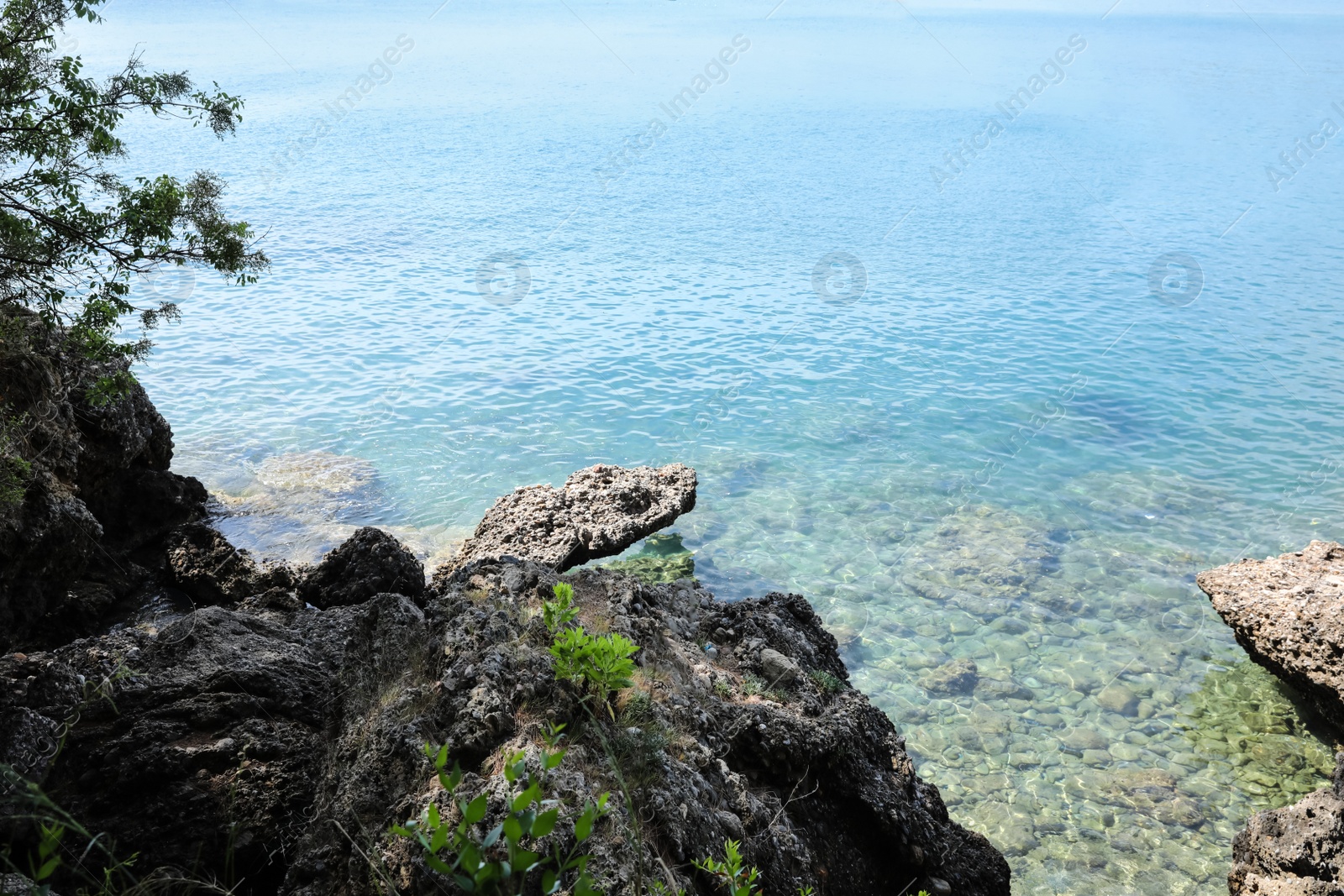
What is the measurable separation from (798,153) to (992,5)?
→ 131 metres

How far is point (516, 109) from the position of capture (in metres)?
50.0

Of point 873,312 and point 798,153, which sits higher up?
point 798,153

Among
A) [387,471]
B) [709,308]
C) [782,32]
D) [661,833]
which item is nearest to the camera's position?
[661,833]

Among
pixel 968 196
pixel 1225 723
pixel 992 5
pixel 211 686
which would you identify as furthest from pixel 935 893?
pixel 992 5

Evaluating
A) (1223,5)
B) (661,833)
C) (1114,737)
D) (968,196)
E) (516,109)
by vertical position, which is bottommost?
(1114,737)

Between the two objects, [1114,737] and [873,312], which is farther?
[873,312]

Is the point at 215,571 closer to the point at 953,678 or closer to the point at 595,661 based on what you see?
the point at 595,661

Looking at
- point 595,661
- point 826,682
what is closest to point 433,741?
point 595,661

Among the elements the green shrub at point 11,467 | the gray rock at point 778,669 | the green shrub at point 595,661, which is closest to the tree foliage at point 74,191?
the green shrub at point 11,467

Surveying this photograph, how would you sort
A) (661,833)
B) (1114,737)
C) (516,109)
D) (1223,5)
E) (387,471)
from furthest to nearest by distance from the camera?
(1223,5) → (516,109) → (387,471) → (1114,737) → (661,833)

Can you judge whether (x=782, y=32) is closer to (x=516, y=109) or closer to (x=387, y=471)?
(x=516, y=109)

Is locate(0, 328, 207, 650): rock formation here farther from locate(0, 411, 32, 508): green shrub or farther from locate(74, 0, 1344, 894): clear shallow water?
locate(74, 0, 1344, 894): clear shallow water

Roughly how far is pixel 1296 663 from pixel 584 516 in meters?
7.68

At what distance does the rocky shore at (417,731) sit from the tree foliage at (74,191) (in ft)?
4.99
